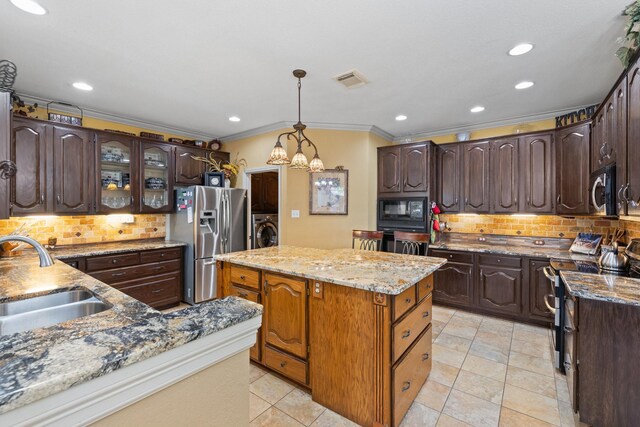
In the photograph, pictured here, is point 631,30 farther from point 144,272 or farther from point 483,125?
point 144,272

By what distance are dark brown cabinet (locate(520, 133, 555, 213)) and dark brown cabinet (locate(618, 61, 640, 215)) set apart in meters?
1.68

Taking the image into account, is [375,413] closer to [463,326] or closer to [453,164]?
[463,326]

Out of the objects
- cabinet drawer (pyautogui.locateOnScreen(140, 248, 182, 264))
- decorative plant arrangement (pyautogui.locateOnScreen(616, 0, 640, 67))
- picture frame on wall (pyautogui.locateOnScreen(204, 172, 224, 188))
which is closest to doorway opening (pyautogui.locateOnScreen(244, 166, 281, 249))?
picture frame on wall (pyautogui.locateOnScreen(204, 172, 224, 188))

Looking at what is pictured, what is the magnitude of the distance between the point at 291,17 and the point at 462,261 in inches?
131

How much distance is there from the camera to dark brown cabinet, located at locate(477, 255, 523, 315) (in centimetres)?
342

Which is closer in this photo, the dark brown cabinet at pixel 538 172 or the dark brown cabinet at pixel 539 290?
the dark brown cabinet at pixel 539 290

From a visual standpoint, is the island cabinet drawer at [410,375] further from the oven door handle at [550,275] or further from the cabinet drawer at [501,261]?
the cabinet drawer at [501,261]

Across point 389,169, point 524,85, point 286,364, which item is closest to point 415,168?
point 389,169

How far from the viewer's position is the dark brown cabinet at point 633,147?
1.79m

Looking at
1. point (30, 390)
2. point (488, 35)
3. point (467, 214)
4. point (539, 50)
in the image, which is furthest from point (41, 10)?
point (467, 214)

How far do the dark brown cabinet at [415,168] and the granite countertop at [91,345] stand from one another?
12.0 feet

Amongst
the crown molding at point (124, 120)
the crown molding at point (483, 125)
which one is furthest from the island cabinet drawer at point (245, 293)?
the crown molding at point (483, 125)

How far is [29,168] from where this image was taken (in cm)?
309

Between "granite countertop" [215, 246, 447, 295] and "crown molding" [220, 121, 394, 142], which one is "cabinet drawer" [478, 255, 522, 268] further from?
"crown molding" [220, 121, 394, 142]
